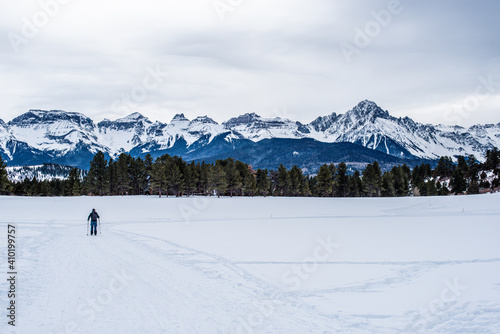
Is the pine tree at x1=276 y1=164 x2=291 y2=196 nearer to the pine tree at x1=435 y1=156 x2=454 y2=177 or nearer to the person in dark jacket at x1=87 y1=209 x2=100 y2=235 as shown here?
the pine tree at x1=435 y1=156 x2=454 y2=177

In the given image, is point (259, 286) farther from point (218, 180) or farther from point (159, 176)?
point (159, 176)

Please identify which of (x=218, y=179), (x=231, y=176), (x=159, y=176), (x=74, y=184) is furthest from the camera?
(x=74, y=184)

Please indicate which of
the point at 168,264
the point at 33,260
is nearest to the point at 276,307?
the point at 168,264

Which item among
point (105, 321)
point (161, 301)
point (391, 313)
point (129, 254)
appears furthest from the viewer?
point (129, 254)

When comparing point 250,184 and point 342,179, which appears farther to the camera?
point 342,179

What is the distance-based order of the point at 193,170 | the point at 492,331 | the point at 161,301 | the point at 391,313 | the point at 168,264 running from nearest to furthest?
the point at 492,331 → the point at 391,313 → the point at 161,301 → the point at 168,264 → the point at 193,170

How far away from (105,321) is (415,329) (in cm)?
730

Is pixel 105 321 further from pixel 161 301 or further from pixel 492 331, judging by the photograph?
pixel 492 331

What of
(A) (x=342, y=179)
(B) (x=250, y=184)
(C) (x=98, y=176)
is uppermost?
(C) (x=98, y=176)

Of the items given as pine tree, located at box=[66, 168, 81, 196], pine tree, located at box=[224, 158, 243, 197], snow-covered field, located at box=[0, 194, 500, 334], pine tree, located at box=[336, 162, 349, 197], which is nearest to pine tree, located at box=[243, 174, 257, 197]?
pine tree, located at box=[224, 158, 243, 197]

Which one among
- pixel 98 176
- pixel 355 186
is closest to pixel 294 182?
pixel 355 186

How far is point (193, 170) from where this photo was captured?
310 ft

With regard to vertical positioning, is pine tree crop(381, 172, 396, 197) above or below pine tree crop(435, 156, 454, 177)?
below

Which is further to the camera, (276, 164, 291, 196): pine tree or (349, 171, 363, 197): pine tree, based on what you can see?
(349, 171, 363, 197): pine tree
